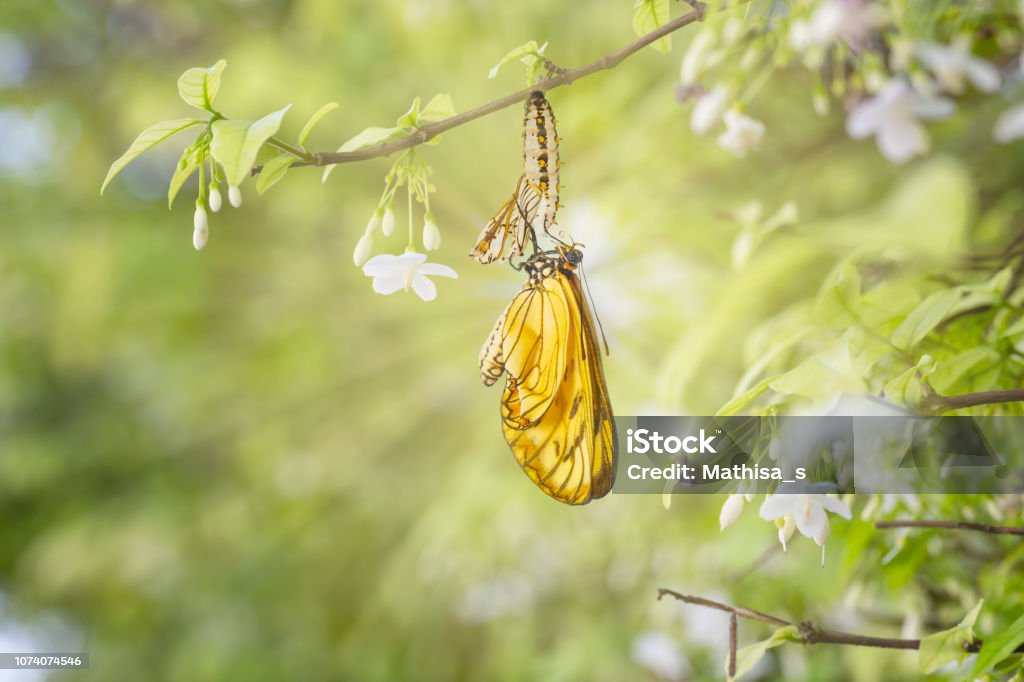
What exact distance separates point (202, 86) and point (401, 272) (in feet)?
0.45

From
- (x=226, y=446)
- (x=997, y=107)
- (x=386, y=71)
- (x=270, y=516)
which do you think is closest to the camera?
(x=997, y=107)

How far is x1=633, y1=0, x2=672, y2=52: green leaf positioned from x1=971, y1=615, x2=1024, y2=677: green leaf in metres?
0.37

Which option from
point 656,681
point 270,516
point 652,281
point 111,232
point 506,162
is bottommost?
point 656,681

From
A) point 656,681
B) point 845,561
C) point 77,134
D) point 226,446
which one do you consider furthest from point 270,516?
point 845,561

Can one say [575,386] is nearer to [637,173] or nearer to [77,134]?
[637,173]

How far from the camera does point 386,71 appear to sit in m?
1.70

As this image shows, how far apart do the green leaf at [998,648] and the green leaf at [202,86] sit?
0.51m

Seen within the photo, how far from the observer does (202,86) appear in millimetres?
368

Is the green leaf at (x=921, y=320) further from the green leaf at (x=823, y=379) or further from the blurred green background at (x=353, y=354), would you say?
the blurred green background at (x=353, y=354)

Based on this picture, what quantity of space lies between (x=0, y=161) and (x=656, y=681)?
2.20 m

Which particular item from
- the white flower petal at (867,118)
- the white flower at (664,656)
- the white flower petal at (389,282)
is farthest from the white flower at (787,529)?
the white flower at (664,656)

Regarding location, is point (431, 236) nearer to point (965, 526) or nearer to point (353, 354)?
point (965, 526)

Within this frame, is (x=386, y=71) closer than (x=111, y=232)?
Yes

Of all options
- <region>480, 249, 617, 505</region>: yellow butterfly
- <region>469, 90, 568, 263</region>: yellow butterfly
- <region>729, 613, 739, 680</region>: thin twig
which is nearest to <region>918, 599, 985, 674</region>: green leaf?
<region>729, 613, 739, 680</region>: thin twig
